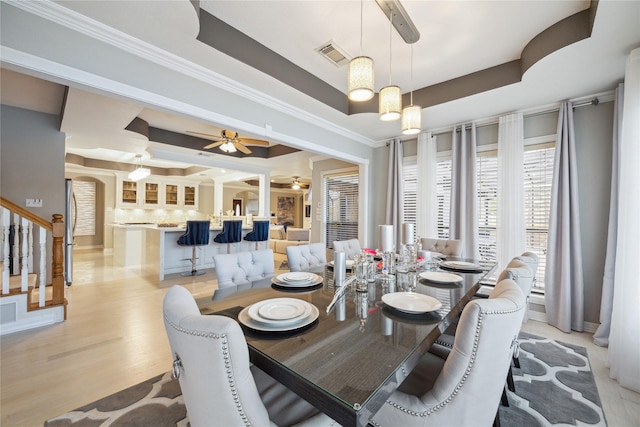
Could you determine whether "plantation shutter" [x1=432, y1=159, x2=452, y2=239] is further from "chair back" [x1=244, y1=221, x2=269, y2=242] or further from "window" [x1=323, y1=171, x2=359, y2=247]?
"chair back" [x1=244, y1=221, x2=269, y2=242]

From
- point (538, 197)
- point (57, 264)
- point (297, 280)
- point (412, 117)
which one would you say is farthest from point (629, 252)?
point (57, 264)

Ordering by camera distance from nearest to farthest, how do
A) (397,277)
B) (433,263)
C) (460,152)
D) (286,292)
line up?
1. (286,292)
2. (397,277)
3. (433,263)
4. (460,152)

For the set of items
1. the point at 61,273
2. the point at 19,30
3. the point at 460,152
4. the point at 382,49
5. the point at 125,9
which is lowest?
the point at 61,273

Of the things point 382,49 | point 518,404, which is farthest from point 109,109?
point 518,404

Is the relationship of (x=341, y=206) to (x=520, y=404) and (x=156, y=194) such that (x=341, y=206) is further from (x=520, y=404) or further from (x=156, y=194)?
(x=156, y=194)

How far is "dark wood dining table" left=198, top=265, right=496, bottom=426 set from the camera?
2.35 feet

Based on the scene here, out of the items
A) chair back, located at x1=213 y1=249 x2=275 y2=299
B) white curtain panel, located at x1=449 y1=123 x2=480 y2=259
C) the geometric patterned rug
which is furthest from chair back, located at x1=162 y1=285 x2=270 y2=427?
white curtain panel, located at x1=449 y1=123 x2=480 y2=259

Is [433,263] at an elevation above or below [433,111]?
below

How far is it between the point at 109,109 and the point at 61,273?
6.63ft

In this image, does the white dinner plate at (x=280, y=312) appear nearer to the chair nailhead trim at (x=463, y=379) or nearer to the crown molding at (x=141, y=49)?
the chair nailhead trim at (x=463, y=379)

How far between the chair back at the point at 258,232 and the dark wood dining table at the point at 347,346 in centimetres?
429

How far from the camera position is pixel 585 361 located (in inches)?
89.0

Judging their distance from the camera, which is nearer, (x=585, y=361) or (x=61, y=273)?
(x=585, y=361)

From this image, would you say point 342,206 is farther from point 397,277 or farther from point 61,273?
point 61,273
